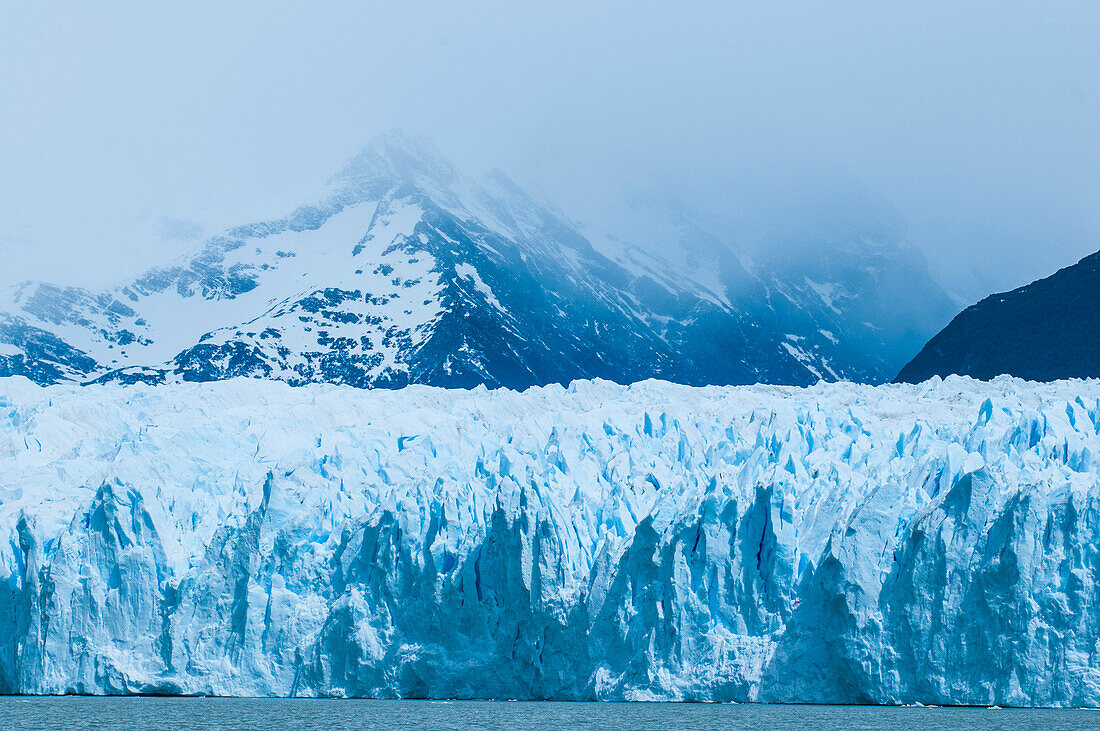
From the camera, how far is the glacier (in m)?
35.8

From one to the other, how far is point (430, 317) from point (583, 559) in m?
119

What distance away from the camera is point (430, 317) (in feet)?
520

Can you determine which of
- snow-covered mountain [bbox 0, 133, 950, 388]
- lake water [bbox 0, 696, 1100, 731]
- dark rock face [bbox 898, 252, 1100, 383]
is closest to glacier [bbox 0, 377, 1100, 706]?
lake water [bbox 0, 696, 1100, 731]

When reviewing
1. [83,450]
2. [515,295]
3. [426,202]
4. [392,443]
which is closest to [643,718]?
[392,443]

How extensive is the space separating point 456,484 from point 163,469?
8.47 metres

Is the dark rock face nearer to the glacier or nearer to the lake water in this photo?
the glacier

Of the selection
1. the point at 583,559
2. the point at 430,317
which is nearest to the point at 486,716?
the point at 583,559

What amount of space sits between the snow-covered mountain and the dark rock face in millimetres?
55667

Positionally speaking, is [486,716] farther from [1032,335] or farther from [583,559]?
[1032,335]

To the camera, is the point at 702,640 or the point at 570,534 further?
the point at 570,534

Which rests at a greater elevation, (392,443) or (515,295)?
(515,295)

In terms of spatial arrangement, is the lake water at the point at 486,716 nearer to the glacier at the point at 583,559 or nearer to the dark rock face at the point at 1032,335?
the glacier at the point at 583,559

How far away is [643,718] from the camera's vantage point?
119 ft

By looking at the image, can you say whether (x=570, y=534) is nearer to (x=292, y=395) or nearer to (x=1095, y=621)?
(x=1095, y=621)
